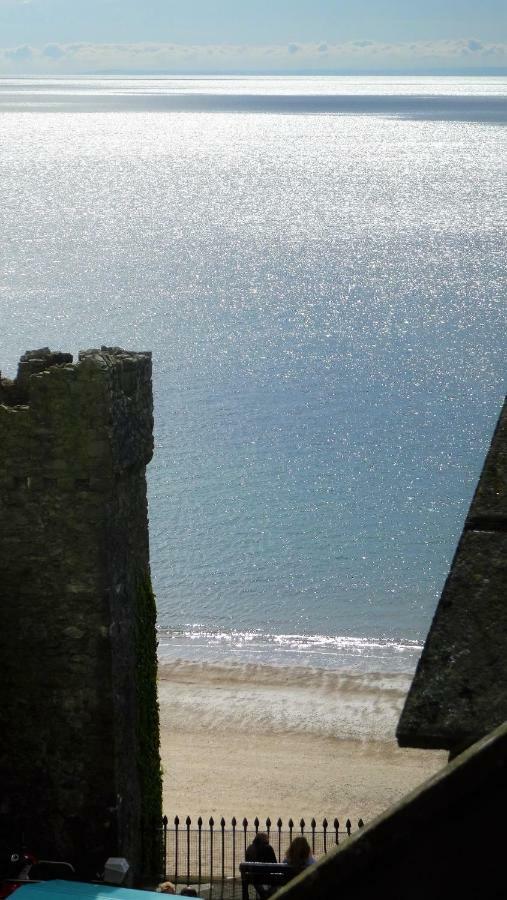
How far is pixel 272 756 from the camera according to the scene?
2484 cm

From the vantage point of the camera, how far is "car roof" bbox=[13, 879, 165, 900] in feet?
38.6

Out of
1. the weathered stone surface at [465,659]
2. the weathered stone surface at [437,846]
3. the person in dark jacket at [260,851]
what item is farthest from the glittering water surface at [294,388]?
the weathered stone surface at [437,846]

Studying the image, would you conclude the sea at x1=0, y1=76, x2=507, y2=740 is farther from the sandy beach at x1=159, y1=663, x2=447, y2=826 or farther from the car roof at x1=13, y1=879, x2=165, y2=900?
the car roof at x1=13, y1=879, x2=165, y2=900

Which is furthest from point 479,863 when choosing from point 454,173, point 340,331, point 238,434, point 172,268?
point 454,173

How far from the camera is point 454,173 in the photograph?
641 ft

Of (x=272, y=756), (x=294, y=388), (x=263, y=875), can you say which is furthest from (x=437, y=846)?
(x=294, y=388)

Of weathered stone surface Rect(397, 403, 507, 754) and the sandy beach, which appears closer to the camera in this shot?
weathered stone surface Rect(397, 403, 507, 754)

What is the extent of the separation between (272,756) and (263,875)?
1095 cm

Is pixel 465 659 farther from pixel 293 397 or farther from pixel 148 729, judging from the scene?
pixel 293 397

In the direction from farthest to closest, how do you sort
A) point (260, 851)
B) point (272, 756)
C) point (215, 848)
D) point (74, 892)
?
point (272, 756)
point (215, 848)
point (260, 851)
point (74, 892)

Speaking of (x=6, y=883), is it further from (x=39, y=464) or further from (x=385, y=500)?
(x=385, y=500)

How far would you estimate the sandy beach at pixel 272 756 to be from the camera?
2202cm

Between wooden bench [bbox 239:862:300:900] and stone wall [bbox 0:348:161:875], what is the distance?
1271 millimetres

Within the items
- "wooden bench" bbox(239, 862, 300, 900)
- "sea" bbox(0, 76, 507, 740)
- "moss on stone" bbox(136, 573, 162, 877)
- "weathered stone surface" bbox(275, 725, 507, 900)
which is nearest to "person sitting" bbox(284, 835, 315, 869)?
"wooden bench" bbox(239, 862, 300, 900)
